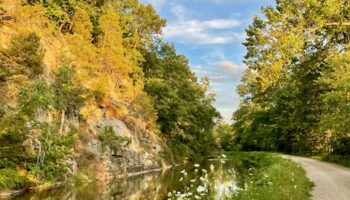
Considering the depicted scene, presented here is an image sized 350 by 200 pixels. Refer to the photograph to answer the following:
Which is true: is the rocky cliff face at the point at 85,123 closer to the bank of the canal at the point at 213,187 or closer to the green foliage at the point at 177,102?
the bank of the canal at the point at 213,187

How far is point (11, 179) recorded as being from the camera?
25094 mm

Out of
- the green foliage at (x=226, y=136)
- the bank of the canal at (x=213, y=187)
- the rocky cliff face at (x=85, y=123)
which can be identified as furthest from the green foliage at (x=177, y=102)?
the green foliage at (x=226, y=136)

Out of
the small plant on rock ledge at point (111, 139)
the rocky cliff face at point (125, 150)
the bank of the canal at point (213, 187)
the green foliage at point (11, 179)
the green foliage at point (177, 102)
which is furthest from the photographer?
the green foliage at point (177, 102)

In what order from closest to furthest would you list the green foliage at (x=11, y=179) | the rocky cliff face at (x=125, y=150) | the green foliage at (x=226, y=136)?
the green foliage at (x=11, y=179)
the rocky cliff face at (x=125, y=150)
the green foliage at (x=226, y=136)

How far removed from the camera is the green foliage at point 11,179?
970 inches

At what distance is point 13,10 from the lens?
33500mm

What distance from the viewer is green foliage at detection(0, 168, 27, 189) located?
24.6m

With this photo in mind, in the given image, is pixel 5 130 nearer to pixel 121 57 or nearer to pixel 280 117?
pixel 121 57

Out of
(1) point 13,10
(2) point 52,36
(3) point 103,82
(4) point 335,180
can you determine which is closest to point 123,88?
(3) point 103,82

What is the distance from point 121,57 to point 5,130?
2688 cm

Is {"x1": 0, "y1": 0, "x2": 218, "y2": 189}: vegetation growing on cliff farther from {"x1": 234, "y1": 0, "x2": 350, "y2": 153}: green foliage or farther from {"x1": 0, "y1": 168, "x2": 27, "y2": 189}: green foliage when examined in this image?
{"x1": 234, "y1": 0, "x2": 350, "y2": 153}: green foliage

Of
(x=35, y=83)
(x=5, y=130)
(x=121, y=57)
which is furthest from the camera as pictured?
(x=121, y=57)

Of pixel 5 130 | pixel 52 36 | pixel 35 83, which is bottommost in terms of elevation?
pixel 5 130

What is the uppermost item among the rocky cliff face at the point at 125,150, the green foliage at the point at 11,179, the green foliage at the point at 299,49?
the green foliage at the point at 299,49
